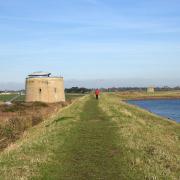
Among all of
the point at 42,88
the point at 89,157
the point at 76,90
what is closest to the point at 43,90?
the point at 42,88

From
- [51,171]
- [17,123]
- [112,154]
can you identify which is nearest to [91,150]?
[112,154]

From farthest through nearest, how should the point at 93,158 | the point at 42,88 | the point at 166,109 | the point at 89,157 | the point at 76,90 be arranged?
the point at 76,90 < the point at 166,109 < the point at 42,88 < the point at 89,157 < the point at 93,158

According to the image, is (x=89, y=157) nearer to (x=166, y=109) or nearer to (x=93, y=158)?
(x=93, y=158)

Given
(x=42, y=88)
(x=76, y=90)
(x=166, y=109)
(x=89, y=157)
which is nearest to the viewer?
(x=89, y=157)

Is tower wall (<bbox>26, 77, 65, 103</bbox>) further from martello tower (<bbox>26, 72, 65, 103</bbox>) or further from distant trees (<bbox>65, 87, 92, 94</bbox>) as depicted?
distant trees (<bbox>65, 87, 92, 94</bbox>)

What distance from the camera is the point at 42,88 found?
56.8m

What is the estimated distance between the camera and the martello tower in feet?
187

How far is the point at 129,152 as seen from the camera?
12078mm

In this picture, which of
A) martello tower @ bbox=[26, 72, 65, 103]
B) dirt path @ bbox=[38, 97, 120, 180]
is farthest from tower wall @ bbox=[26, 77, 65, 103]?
dirt path @ bbox=[38, 97, 120, 180]

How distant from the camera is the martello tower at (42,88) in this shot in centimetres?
5694

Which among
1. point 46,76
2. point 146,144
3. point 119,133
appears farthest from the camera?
point 46,76

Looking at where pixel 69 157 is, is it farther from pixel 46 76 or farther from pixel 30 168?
pixel 46 76

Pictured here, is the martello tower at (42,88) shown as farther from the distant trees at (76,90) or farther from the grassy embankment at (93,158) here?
the distant trees at (76,90)

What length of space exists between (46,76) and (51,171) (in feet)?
161
